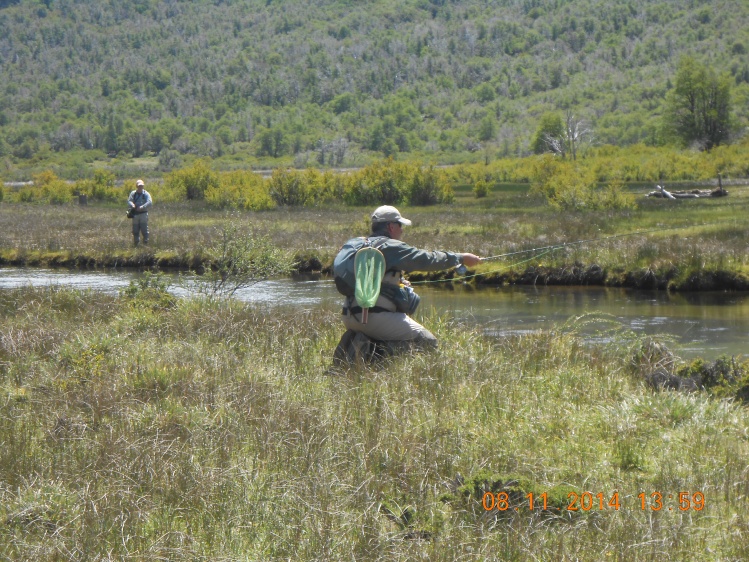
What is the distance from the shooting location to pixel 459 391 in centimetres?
753

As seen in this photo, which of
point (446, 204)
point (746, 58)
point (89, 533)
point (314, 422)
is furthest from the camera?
point (746, 58)

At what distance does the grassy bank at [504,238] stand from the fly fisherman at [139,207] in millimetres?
463

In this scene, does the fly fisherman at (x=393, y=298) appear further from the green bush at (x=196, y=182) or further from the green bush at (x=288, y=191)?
the green bush at (x=196, y=182)

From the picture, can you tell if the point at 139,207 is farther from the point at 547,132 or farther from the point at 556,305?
the point at 547,132

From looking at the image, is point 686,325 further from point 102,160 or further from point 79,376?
point 102,160

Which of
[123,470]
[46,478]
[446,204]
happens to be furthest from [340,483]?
[446,204]

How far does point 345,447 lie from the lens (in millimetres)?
6035

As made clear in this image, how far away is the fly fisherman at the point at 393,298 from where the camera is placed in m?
8.00

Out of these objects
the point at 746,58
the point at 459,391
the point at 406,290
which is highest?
the point at 746,58

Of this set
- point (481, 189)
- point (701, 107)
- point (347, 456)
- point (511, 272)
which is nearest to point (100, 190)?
point (481, 189)

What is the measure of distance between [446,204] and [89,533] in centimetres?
3951

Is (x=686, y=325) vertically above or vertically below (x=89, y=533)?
below
